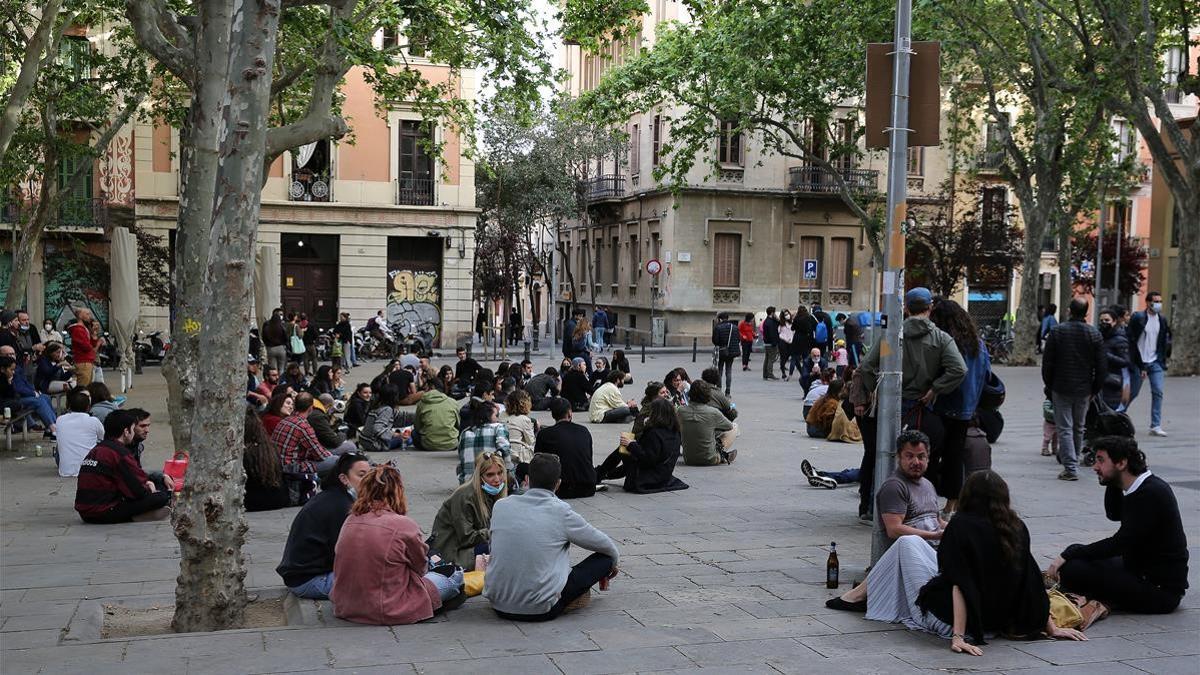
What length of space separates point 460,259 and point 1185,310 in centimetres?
2148

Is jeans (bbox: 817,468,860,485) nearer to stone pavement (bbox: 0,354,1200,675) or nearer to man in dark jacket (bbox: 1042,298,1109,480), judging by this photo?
stone pavement (bbox: 0,354,1200,675)

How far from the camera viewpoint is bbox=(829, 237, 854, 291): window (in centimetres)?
4504

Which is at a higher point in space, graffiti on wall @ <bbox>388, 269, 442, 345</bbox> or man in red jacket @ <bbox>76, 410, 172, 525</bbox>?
graffiti on wall @ <bbox>388, 269, 442, 345</bbox>

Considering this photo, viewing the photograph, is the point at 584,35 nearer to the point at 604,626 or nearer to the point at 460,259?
the point at 604,626

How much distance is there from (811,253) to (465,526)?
3787cm

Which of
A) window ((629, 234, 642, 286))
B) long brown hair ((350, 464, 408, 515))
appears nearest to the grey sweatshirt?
long brown hair ((350, 464, 408, 515))

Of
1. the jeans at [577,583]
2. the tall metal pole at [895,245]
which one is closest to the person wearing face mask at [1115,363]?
the tall metal pole at [895,245]

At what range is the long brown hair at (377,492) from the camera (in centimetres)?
707

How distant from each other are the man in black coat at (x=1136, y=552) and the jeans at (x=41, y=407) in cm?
1316

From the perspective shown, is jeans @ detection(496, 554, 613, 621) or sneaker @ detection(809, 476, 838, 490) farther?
sneaker @ detection(809, 476, 838, 490)

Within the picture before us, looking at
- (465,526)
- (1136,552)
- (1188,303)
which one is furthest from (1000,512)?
(1188,303)

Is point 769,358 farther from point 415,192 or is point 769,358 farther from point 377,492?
point 377,492

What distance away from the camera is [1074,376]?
42.4 ft

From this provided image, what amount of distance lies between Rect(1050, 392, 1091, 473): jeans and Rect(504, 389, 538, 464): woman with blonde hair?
5.92m
